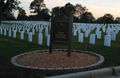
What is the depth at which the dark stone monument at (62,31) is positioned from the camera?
560 centimetres

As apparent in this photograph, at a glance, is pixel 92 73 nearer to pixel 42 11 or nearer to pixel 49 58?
pixel 49 58

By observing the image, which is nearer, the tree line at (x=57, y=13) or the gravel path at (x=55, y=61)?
the gravel path at (x=55, y=61)

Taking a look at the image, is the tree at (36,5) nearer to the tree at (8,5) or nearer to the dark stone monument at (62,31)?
the tree at (8,5)

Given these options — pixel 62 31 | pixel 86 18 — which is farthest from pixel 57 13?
pixel 62 31

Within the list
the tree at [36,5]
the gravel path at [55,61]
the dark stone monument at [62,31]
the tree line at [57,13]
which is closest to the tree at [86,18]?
the tree line at [57,13]

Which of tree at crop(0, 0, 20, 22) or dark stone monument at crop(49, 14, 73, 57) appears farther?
tree at crop(0, 0, 20, 22)

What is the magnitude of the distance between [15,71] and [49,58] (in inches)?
56.2

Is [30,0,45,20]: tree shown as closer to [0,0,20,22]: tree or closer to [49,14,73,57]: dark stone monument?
[0,0,20,22]: tree

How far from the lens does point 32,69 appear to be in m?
4.35

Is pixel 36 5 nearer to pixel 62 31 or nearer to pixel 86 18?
pixel 86 18

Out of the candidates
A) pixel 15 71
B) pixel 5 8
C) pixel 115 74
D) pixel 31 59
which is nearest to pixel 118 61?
pixel 115 74

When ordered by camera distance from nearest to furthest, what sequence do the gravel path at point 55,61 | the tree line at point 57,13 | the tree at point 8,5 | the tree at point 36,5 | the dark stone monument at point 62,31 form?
the gravel path at point 55,61
the dark stone monument at point 62,31
the tree at point 8,5
the tree line at point 57,13
the tree at point 36,5

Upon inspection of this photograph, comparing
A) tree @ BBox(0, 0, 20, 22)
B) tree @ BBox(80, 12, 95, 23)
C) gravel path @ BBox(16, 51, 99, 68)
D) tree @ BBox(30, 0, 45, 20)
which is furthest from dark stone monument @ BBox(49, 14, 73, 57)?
tree @ BBox(30, 0, 45, 20)

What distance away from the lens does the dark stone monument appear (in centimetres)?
560
